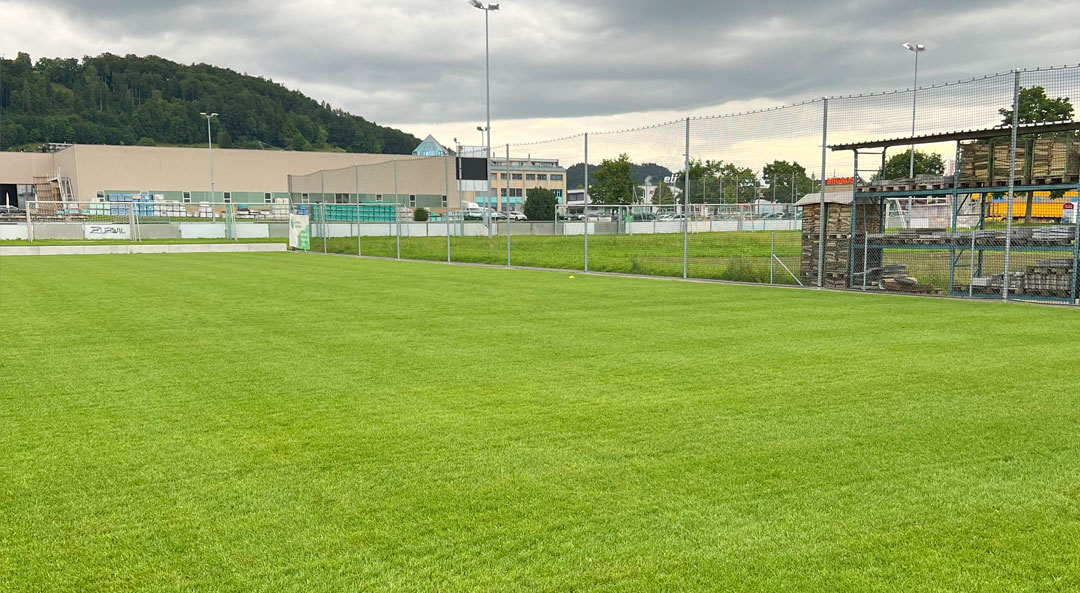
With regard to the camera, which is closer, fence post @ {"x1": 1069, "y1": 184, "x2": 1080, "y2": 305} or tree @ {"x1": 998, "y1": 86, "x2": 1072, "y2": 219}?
fence post @ {"x1": 1069, "y1": 184, "x2": 1080, "y2": 305}

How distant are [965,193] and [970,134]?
3.19ft

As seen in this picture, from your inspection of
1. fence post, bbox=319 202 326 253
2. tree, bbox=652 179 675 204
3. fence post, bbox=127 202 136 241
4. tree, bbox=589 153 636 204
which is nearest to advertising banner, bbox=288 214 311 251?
fence post, bbox=319 202 326 253

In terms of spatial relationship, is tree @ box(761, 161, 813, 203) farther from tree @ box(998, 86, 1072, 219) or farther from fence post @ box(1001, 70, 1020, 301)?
fence post @ box(1001, 70, 1020, 301)

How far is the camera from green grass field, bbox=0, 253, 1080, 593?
9.86 feet

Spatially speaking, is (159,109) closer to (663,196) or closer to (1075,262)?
(663,196)

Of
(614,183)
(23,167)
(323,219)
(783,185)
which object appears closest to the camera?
(783,185)

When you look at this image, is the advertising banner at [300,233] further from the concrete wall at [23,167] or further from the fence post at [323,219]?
the concrete wall at [23,167]

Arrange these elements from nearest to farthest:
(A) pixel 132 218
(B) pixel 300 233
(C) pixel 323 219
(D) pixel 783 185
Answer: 1. (D) pixel 783 185
2. (C) pixel 323 219
3. (B) pixel 300 233
4. (A) pixel 132 218

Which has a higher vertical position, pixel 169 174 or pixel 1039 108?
pixel 169 174

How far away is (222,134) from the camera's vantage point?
11131 centimetres

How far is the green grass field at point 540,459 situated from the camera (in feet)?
9.86

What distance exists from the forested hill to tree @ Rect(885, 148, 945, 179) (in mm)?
103111

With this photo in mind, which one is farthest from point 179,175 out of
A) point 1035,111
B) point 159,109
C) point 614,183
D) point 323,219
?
point 1035,111

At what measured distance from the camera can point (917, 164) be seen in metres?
20.1
